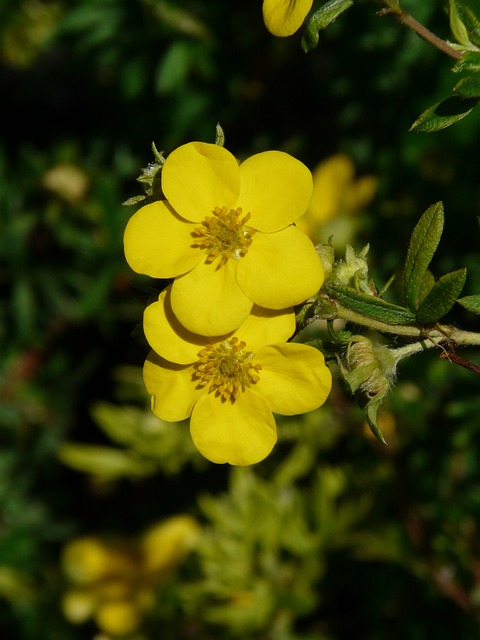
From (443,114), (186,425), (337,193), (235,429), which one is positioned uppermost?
(443,114)

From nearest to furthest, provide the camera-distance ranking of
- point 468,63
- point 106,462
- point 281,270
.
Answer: point 281,270
point 468,63
point 106,462

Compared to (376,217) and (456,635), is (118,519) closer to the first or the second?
(456,635)

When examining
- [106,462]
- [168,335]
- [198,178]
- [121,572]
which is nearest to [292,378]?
[168,335]

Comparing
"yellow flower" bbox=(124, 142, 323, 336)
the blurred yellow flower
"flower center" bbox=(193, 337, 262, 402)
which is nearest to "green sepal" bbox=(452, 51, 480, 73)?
"yellow flower" bbox=(124, 142, 323, 336)

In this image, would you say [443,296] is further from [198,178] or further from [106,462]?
[106,462]

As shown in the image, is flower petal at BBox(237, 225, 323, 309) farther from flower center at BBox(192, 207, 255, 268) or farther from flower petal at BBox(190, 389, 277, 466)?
flower petal at BBox(190, 389, 277, 466)

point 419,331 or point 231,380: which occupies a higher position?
point 419,331

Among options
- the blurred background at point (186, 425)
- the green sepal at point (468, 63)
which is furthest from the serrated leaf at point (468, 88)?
the blurred background at point (186, 425)
